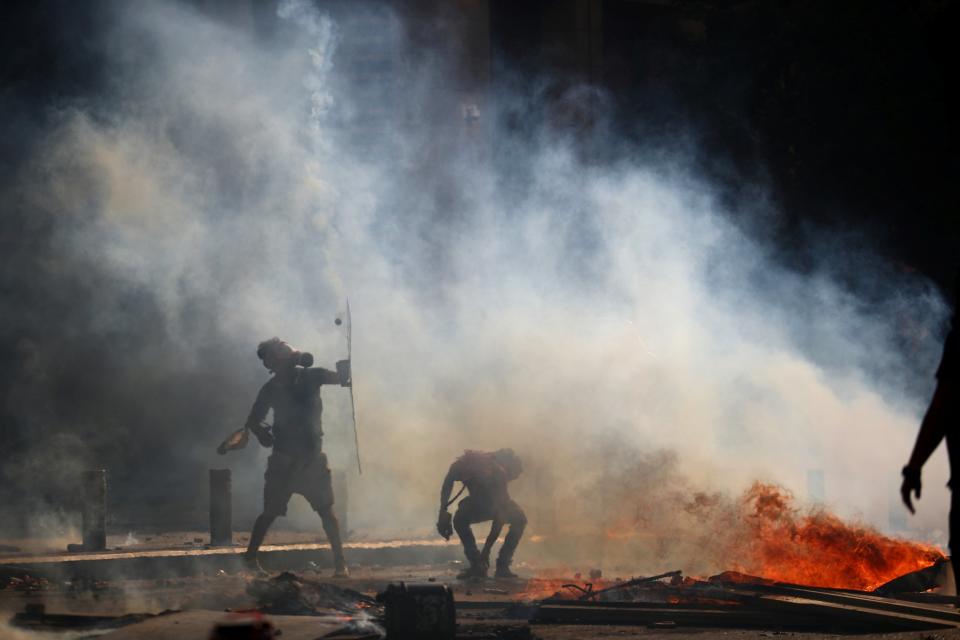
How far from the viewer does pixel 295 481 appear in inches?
504

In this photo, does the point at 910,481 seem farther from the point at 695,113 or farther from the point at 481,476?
the point at 695,113

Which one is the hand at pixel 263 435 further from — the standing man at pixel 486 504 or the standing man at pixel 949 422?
the standing man at pixel 949 422

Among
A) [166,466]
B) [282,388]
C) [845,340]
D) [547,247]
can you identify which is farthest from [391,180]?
[282,388]

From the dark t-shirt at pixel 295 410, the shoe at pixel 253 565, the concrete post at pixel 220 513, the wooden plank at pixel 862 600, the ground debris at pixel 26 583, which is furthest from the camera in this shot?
the concrete post at pixel 220 513

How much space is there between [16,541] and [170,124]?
21.5 ft

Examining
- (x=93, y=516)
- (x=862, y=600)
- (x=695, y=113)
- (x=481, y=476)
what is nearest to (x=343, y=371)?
(x=481, y=476)

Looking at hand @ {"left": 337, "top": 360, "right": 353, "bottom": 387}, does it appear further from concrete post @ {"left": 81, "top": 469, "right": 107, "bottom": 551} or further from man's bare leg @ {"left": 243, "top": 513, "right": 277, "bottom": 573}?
concrete post @ {"left": 81, "top": 469, "right": 107, "bottom": 551}

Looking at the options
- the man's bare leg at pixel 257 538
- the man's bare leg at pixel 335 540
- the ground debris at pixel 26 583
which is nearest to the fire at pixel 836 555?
the man's bare leg at pixel 335 540

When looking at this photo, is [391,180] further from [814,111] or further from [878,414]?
[878,414]

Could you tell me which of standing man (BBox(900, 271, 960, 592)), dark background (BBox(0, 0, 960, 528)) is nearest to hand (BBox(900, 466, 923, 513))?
standing man (BBox(900, 271, 960, 592))

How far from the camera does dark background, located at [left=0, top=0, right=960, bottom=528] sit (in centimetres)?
1914

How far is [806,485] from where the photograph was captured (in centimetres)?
1830

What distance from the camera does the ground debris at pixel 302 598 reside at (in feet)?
30.5

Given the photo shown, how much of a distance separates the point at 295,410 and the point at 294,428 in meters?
0.17
